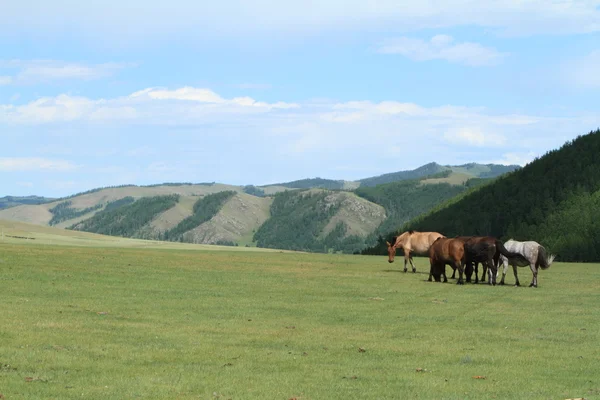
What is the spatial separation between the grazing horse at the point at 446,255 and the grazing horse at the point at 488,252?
405mm

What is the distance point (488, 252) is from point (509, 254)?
4.47 feet

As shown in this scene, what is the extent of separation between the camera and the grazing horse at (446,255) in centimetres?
4350

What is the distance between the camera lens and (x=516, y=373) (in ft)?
55.8

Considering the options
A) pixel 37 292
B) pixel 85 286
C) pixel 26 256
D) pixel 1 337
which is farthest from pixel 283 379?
pixel 26 256

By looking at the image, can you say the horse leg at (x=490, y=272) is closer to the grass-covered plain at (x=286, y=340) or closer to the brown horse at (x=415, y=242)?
the grass-covered plain at (x=286, y=340)

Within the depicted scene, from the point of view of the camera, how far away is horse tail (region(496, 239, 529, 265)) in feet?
139

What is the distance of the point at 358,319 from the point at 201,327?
230 inches

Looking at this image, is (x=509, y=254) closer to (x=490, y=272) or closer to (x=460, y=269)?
(x=490, y=272)

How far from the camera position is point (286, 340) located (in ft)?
69.3

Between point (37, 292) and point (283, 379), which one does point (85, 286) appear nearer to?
point (37, 292)

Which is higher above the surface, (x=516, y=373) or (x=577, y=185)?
(x=577, y=185)

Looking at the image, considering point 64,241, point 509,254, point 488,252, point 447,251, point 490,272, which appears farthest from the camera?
point 64,241

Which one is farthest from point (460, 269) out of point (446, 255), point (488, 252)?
point (488, 252)

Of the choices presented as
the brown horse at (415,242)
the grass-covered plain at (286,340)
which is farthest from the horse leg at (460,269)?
the brown horse at (415,242)
